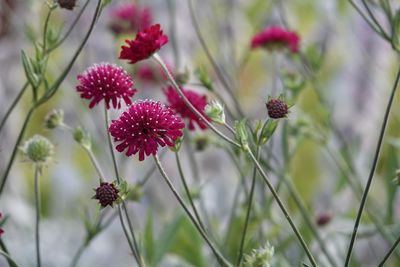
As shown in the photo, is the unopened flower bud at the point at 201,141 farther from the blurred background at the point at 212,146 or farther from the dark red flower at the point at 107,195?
the dark red flower at the point at 107,195

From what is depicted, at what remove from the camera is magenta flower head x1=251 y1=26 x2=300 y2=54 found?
26.8 inches

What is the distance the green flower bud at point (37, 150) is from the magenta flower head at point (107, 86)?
87 mm

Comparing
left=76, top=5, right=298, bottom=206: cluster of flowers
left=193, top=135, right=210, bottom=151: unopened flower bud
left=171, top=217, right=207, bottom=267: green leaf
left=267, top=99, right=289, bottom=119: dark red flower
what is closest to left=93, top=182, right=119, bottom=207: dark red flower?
left=76, top=5, right=298, bottom=206: cluster of flowers

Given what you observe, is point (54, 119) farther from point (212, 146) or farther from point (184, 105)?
point (212, 146)

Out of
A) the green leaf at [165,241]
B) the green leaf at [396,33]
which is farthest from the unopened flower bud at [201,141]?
the green leaf at [396,33]

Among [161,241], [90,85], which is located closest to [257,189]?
A: [161,241]

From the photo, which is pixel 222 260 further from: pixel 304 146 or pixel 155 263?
pixel 304 146

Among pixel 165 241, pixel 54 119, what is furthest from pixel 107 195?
pixel 165 241

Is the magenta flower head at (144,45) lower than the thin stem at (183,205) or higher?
higher

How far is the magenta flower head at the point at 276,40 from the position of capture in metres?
0.68

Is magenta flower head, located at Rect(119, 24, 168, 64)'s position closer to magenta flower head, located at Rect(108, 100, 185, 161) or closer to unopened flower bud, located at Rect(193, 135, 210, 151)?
magenta flower head, located at Rect(108, 100, 185, 161)

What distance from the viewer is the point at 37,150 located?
0.54m

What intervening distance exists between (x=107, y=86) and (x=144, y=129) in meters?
0.06

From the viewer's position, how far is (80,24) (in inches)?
41.3
